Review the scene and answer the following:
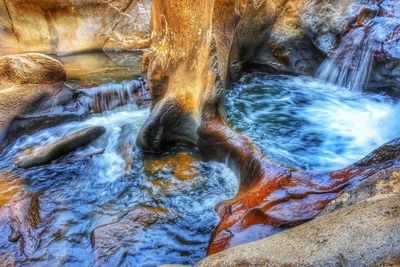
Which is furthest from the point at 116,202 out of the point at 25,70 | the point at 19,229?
the point at 25,70

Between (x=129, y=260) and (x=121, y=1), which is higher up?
(x=121, y=1)

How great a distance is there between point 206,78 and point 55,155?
255 cm

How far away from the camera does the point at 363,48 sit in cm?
680

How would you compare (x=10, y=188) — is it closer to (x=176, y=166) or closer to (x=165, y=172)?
(x=165, y=172)

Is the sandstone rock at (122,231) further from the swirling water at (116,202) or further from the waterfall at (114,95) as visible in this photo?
the waterfall at (114,95)

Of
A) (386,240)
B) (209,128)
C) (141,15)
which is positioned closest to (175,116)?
(209,128)

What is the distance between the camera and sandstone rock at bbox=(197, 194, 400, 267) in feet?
5.33

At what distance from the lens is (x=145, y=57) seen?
652 cm

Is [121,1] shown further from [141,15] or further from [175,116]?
[175,116]

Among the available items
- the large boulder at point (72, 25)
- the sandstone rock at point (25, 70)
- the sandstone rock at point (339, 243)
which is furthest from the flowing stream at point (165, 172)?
the large boulder at point (72, 25)

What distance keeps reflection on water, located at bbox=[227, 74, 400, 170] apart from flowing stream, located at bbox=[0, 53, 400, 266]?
0.05ft

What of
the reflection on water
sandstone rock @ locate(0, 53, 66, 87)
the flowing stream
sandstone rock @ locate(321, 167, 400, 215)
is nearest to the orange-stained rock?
the flowing stream

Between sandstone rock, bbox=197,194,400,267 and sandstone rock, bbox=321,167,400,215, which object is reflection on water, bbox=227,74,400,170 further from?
sandstone rock, bbox=197,194,400,267

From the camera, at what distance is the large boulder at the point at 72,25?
11.1m
